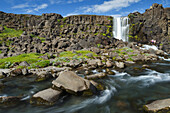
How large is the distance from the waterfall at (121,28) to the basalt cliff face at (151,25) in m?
2.28

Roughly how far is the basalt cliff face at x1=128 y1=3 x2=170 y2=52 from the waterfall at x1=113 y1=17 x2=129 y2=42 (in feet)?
7.49

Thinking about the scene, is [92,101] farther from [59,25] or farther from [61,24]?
[61,24]

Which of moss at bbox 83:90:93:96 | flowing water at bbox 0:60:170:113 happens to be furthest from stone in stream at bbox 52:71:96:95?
flowing water at bbox 0:60:170:113

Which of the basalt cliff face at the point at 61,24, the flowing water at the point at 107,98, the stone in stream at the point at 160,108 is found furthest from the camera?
the basalt cliff face at the point at 61,24

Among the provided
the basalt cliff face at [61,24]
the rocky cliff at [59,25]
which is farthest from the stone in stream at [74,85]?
the basalt cliff face at [61,24]

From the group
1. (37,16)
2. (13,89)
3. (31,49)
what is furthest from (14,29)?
(13,89)

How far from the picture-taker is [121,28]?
57.6 meters

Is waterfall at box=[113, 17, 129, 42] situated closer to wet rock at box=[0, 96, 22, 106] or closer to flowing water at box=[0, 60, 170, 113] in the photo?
flowing water at box=[0, 60, 170, 113]

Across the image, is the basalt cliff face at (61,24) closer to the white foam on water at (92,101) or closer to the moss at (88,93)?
the white foam on water at (92,101)

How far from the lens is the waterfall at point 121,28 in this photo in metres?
55.7

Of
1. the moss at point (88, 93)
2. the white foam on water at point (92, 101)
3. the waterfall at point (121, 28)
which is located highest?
the waterfall at point (121, 28)

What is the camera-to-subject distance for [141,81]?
1436 centimetres

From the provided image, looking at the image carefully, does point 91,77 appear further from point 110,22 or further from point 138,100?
point 110,22

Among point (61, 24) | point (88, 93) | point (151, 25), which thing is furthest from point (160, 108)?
point (61, 24)
